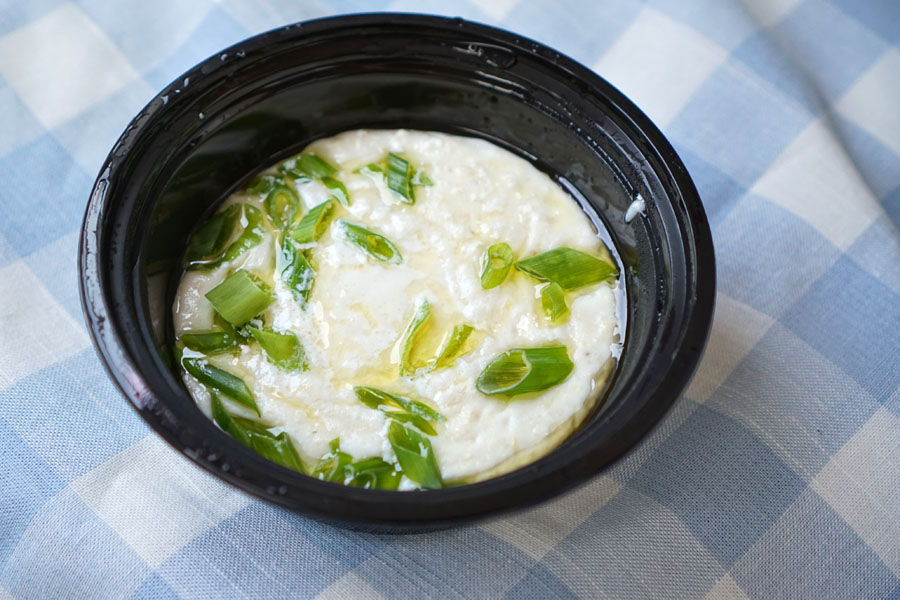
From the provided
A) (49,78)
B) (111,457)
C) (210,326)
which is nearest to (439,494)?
(210,326)

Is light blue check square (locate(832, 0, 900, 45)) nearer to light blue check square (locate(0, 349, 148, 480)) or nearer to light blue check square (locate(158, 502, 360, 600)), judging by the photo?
light blue check square (locate(158, 502, 360, 600))

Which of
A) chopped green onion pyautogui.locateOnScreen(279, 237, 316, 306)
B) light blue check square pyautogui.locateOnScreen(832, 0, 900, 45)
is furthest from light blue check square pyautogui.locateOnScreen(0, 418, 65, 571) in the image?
light blue check square pyautogui.locateOnScreen(832, 0, 900, 45)

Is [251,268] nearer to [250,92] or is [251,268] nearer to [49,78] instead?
[250,92]

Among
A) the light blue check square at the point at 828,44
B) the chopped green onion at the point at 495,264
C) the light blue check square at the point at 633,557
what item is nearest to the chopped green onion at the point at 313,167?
the chopped green onion at the point at 495,264

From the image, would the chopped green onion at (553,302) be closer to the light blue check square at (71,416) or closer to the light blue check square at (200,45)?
the light blue check square at (71,416)

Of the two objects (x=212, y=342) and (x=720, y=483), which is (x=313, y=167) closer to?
(x=212, y=342)

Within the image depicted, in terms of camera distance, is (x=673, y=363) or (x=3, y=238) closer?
(x=673, y=363)

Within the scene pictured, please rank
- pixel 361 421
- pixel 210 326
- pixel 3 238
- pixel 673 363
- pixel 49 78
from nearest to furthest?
pixel 673 363
pixel 361 421
pixel 210 326
pixel 3 238
pixel 49 78
